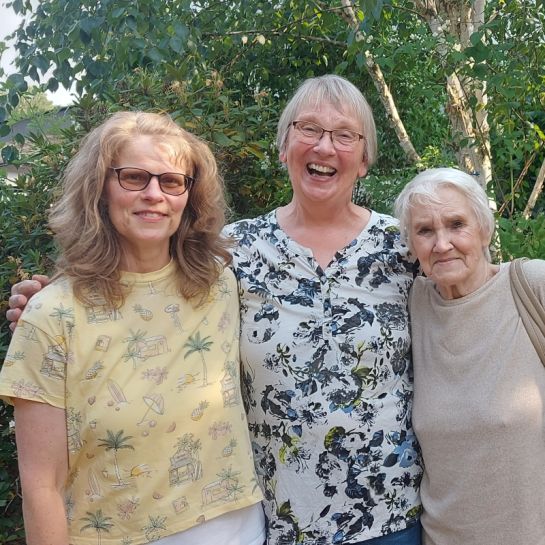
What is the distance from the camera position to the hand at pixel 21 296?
197 centimetres

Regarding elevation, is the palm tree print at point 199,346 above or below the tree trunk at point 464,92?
below

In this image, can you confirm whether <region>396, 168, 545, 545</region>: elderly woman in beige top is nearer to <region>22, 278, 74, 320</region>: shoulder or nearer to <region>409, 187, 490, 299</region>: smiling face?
<region>409, 187, 490, 299</region>: smiling face

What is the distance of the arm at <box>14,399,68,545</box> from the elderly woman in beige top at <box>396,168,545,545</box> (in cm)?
111

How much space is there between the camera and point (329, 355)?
220 centimetres

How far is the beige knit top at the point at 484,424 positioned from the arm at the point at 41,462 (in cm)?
111

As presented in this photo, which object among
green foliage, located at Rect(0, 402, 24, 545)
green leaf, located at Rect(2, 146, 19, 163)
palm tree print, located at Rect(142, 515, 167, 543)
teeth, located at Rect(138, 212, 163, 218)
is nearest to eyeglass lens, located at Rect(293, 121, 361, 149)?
teeth, located at Rect(138, 212, 163, 218)

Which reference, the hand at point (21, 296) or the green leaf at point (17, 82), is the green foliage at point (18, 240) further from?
the hand at point (21, 296)

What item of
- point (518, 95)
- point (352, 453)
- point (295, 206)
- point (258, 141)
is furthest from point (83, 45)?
point (352, 453)

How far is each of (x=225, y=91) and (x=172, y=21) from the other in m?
0.46

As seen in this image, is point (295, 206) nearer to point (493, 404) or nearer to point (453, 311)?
point (453, 311)

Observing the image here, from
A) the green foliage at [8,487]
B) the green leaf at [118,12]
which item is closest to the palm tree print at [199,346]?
the green foliage at [8,487]

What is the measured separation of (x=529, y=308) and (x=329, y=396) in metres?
0.68

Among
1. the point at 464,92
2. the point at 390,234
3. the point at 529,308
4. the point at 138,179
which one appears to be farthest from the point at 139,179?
the point at 464,92

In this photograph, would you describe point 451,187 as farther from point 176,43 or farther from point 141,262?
point 176,43
